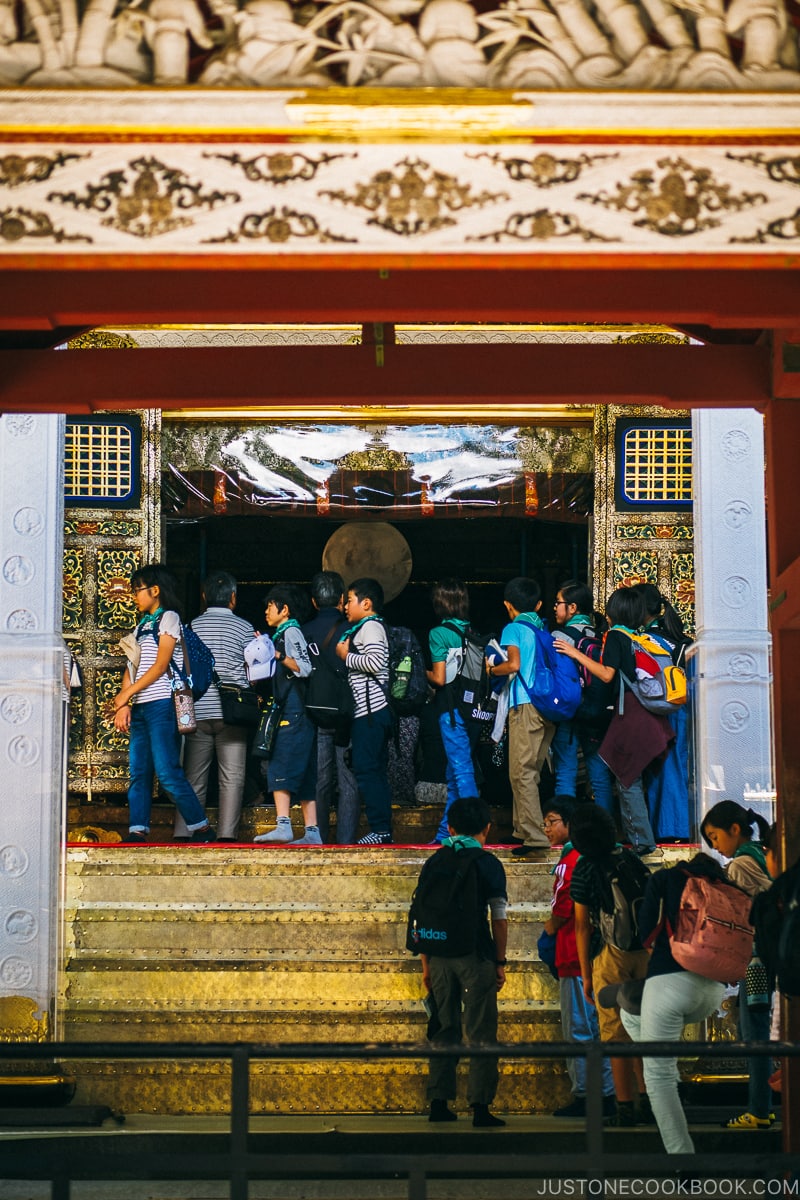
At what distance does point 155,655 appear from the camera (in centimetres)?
1172

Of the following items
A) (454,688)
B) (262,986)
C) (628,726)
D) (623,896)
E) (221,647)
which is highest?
(221,647)

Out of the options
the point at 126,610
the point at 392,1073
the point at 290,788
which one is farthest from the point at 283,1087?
the point at 126,610

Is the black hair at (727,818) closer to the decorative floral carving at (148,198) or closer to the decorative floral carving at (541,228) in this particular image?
the decorative floral carving at (541,228)

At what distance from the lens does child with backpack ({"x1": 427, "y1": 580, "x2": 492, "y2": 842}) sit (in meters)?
11.5

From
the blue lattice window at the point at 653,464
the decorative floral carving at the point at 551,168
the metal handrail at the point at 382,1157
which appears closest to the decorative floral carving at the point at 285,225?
the decorative floral carving at the point at 551,168

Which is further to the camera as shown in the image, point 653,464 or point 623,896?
point 653,464

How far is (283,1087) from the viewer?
30.8 feet

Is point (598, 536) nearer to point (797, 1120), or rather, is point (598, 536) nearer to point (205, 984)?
point (205, 984)

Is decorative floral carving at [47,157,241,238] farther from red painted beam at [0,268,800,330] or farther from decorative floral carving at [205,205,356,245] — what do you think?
red painted beam at [0,268,800,330]

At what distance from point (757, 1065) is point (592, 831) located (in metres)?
1.40

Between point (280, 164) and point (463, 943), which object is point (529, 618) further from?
point (280, 164)

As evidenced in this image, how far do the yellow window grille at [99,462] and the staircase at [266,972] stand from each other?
329cm

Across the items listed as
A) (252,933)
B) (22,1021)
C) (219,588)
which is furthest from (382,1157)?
(219,588)

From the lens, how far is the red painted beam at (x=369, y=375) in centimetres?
805
